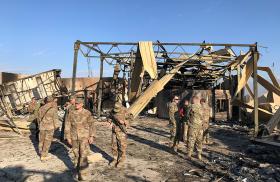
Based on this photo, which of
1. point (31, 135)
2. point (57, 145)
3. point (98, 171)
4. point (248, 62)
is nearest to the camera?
point (98, 171)

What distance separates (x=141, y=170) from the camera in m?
9.10

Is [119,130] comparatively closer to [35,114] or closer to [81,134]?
[81,134]

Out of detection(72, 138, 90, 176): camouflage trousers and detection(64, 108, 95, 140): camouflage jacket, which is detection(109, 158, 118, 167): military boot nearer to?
detection(72, 138, 90, 176): camouflage trousers

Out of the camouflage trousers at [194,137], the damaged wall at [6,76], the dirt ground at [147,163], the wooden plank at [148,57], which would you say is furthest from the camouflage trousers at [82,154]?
the damaged wall at [6,76]

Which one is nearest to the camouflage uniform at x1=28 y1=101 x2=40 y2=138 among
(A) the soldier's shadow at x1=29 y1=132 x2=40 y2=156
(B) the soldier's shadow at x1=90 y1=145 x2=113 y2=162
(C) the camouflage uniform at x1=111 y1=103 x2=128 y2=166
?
(A) the soldier's shadow at x1=29 y1=132 x2=40 y2=156

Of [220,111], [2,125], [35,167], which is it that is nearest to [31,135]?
[2,125]

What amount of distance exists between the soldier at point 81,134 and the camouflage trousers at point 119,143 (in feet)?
3.38

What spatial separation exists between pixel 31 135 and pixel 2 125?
1.44 meters

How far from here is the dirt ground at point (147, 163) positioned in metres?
8.52

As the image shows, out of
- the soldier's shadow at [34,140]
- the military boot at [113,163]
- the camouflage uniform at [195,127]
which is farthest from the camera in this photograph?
the soldier's shadow at [34,140]

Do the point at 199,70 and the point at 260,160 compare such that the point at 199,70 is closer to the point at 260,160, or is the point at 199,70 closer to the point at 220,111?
the point at 220,111

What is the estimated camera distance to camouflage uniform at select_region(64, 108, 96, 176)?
8047 millimetres

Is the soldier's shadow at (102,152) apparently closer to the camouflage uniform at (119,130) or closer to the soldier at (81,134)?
the camouflage uniform at (119,130)

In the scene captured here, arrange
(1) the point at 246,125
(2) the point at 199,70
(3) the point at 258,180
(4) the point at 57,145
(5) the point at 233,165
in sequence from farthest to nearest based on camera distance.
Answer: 1. (2) the point at 199,70
2. (1) the point at 246,125
3. (4) the point at 57,145
4. (5) the point at 233,165
5. (3) the point at 258,180
